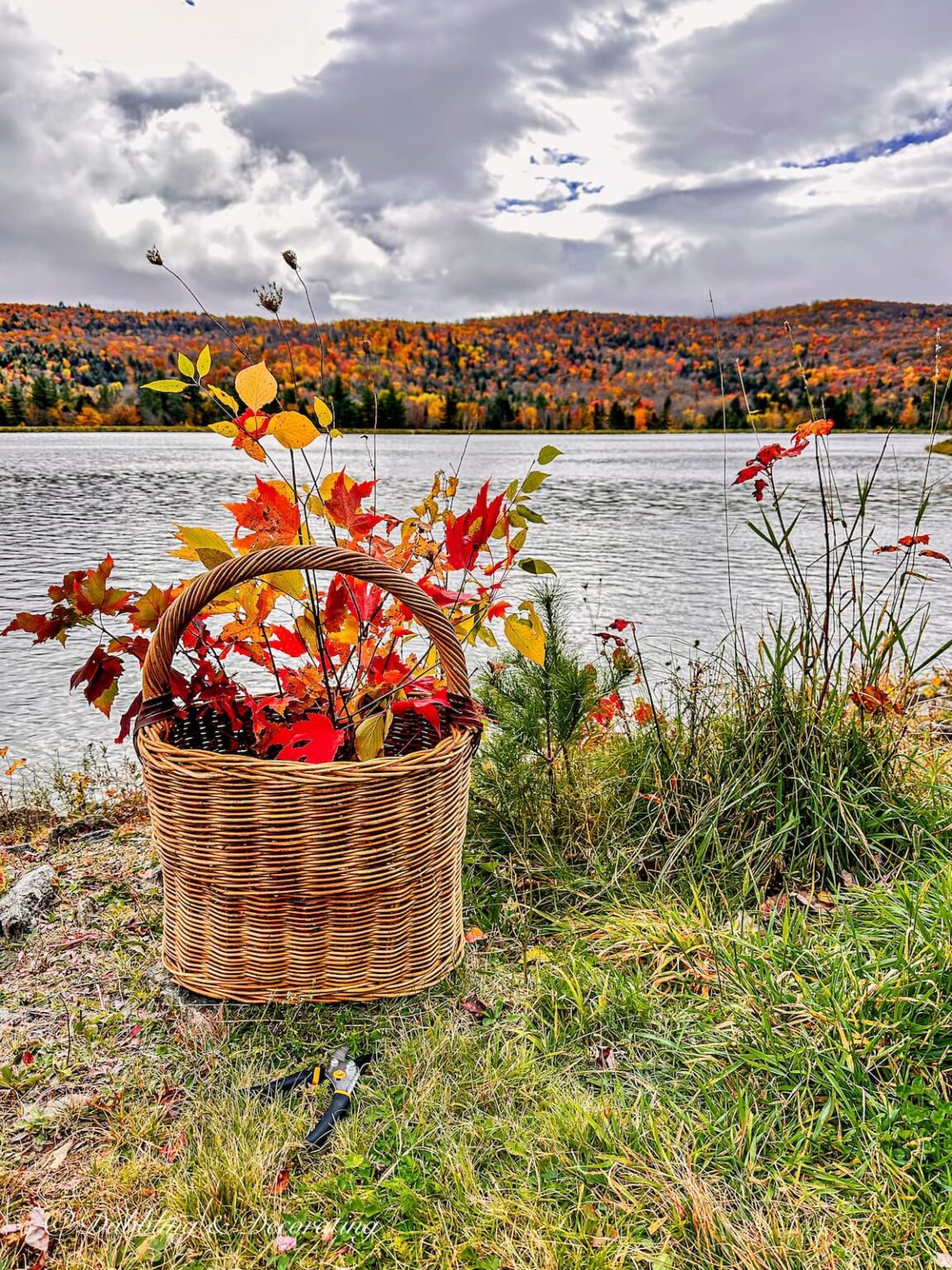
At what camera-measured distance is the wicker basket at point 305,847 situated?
64.6 inches

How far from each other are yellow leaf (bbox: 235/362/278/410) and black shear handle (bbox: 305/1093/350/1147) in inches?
56.2

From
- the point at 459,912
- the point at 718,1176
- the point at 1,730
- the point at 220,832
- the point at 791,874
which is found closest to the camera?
the point at 718,1176

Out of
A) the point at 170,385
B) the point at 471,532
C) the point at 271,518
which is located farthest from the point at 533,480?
the point at 170,385

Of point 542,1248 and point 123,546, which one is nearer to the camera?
point 542,1248

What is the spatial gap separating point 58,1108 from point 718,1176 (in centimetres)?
129

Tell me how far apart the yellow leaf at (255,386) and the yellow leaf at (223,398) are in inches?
3.0

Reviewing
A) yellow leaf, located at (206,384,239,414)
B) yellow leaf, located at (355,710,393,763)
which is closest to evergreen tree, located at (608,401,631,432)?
yellow leaf, located at (206,384,239,414)

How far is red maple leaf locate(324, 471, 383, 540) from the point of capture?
6.05 feet

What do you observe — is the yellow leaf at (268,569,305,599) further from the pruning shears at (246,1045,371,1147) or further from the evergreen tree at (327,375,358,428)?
the pruning shears at (246,1045,371,1147)

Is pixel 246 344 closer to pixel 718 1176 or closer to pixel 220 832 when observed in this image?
pixel 220 832

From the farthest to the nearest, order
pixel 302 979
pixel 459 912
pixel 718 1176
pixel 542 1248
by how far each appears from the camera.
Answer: pixel 459 912 < pixel 302 979 < pixel 718 1176 < pixel 542 1248

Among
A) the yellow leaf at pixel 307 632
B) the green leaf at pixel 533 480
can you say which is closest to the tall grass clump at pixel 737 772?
the green leaf at pixel 533 480

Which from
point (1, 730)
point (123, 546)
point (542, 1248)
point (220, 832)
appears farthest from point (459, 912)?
point (123, 546)

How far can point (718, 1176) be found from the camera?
54.5 inches
